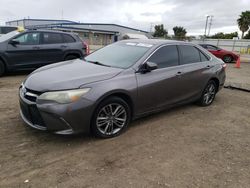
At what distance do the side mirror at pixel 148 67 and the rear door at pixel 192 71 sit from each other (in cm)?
93

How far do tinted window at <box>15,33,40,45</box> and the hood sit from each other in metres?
4.70

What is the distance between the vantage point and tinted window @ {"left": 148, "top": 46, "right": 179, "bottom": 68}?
4.55 metres

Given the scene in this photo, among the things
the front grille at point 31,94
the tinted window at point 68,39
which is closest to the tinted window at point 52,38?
the tinted window at point 68,39

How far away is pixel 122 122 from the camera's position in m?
4.07

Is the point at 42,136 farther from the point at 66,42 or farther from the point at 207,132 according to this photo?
the point at 66,42

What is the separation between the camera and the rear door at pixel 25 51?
8.11m

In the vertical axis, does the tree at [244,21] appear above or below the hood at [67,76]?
above

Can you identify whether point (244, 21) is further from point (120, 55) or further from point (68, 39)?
point (120, 55)

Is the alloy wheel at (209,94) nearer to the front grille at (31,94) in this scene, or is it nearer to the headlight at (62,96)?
the headlight at (62,96)

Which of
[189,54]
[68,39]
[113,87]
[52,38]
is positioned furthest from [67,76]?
[68,39]

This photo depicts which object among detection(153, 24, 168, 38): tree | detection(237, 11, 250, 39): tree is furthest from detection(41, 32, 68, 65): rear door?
detection(153, 24, 168, 38): tree

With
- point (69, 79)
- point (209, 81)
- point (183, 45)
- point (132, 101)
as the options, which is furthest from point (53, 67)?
point (209, 81)

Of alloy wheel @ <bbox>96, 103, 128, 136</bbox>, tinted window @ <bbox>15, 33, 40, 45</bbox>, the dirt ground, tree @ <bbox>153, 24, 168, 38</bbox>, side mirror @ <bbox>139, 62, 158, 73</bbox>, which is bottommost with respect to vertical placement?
the dirt ground

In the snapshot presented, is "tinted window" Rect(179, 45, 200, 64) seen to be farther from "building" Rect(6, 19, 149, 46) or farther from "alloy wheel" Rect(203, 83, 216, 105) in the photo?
"building" Rect(6, 19, 149, 46)
